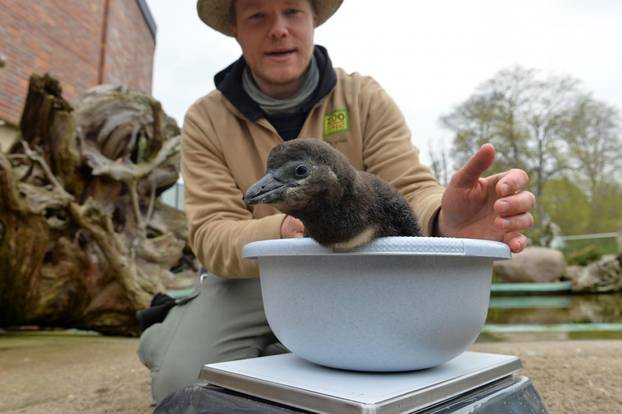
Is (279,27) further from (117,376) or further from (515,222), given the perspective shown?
(117,376)

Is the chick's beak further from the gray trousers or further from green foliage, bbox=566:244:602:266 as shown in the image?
green foliage, bbox=566:244:602:266

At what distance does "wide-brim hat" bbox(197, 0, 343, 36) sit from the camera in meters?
1.82

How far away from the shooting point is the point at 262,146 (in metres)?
1.78

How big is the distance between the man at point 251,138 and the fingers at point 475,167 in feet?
1.13

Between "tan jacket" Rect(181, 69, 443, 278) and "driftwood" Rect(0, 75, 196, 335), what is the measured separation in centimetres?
198

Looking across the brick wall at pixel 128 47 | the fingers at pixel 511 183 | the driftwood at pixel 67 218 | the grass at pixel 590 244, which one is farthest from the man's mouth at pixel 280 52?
the grass at pixel 590 244

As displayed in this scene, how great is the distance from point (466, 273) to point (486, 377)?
0.25 metres

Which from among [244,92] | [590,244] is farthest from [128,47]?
[590,244]

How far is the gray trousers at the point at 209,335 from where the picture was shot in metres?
1.64

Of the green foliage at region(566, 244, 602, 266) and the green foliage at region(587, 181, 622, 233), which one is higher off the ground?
the green foliage at region(587, 181, 622, 233)

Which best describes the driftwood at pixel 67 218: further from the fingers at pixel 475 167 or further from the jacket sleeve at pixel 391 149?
the fingers at pixel 475 167

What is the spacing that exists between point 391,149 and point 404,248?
104 centimetres

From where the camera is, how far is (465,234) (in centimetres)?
125

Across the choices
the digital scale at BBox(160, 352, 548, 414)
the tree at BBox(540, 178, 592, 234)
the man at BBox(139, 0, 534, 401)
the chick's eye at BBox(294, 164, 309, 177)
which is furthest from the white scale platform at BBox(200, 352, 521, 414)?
the tree at BBox(540, 178, 592, 234)
